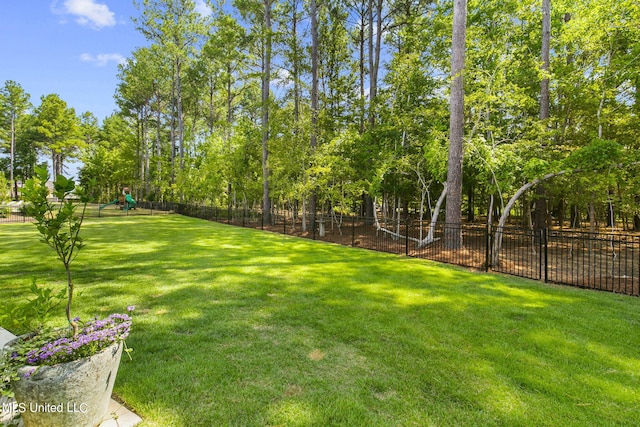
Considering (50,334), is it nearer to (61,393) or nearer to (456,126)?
(61,393)

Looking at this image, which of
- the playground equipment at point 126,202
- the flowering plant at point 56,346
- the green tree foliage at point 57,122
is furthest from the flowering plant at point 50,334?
the green tree foliage at point 57,122

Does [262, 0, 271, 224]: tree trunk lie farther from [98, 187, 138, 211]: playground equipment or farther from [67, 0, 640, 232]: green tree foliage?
[98, 187, 138, 211]: playground equipment

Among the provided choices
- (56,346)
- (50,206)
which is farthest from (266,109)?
(56,346)

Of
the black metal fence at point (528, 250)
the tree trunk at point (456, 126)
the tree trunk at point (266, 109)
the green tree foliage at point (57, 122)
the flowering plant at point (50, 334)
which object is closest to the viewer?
the flowering plant at point (50, 334)

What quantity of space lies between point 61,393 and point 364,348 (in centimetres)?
248

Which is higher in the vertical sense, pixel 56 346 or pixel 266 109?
pixel 266 109

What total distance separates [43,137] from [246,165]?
135 feet

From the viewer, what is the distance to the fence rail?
651cm

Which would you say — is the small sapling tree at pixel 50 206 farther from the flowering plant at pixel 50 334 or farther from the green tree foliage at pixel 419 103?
the green tree foliage at pixel 419 103

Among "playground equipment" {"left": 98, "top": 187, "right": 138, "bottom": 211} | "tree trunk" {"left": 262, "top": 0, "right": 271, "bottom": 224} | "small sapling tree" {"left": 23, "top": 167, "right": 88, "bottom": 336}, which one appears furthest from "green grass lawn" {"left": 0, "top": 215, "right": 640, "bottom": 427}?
"playground equipment" {"left": 98, "top": 187, "right": 138, "bottom": 211}

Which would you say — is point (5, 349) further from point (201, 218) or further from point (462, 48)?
point (201, 218)

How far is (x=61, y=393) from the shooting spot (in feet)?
6.13

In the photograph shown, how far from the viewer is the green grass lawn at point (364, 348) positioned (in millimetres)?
2324

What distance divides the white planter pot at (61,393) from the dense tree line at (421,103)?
1.75 metres
